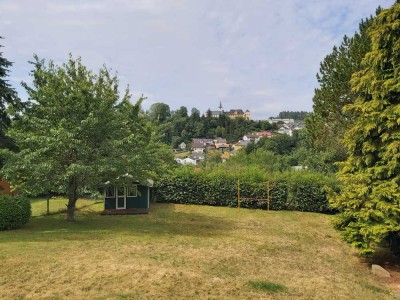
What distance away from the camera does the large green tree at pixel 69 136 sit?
1461 centimetres

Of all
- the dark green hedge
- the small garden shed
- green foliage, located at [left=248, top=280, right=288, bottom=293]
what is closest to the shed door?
the small garden shed

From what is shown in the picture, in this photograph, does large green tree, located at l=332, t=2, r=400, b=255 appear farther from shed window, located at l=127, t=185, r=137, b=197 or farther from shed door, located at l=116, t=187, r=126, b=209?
shed door, located at l=116, t=187, r=126, b=209

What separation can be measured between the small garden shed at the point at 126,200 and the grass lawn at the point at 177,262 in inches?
167

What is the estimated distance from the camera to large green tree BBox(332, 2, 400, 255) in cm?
1050

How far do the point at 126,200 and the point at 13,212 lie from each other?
883 centimetres

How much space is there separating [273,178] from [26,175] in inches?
620

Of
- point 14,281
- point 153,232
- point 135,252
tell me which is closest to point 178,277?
point 135,252

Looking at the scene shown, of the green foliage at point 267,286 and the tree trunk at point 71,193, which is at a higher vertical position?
the tree trunk at point 71,193

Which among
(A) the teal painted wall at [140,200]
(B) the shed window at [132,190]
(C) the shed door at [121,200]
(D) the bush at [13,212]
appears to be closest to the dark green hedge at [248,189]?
(A) the teal painted wall at [140,200]

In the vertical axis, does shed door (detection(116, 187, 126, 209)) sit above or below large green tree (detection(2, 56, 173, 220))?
below

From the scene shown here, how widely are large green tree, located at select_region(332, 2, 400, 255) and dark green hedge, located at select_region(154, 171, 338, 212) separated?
10.8m

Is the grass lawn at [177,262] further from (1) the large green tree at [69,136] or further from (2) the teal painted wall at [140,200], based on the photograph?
(2) the teal painted wall at [140,200]

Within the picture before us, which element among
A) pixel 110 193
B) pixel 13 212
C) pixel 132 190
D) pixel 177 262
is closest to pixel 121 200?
pixel 110 193

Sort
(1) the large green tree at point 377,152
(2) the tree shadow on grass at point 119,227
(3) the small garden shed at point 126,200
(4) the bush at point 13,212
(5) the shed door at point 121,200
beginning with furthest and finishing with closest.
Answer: (5) the shed door at point 121,200 < (3) the small garden shed at point 126,200 < (4) the bush at point 13,212 < (2) the tree shadow on grass at point 119,227 < (1) the large green tree at point 377,152
